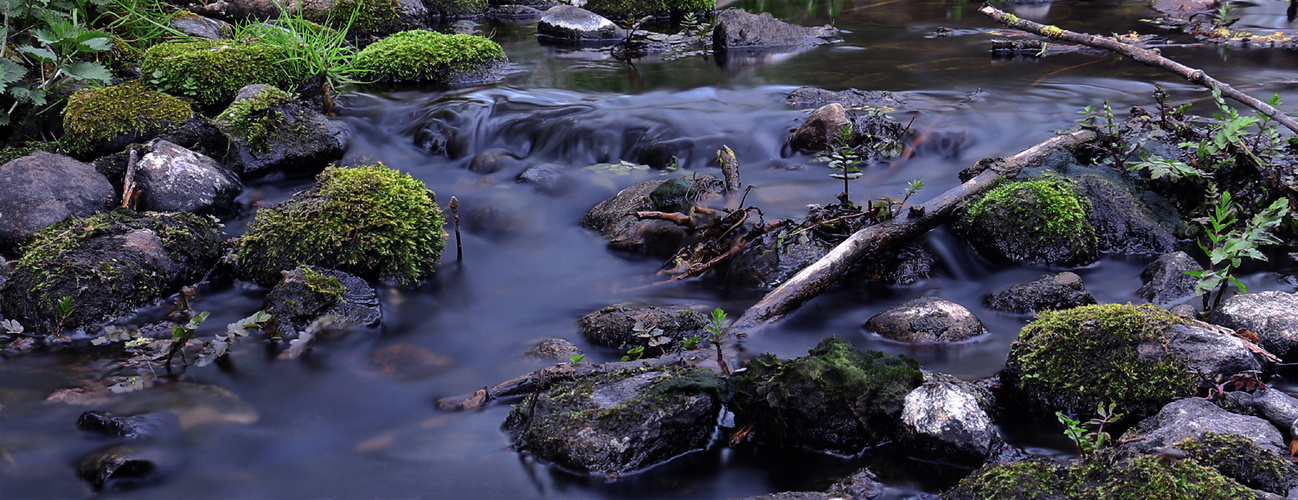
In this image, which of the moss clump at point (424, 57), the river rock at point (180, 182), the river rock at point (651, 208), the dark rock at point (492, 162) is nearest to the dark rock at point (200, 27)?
the moss clump at point (424, 57)

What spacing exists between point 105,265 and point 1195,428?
16.7 ft

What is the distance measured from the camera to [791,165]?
21.5 ft

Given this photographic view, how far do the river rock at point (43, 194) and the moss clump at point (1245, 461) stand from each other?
599 cm

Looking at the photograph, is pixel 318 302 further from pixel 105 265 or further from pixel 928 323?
pixel 928 323

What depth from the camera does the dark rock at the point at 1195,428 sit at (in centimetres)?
268

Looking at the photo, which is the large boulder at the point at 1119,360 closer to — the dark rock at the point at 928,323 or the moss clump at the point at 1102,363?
the moss clump at the point at 1102,363

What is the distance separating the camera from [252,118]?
6.41 metres

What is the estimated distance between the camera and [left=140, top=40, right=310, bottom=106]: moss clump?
721 centimetres

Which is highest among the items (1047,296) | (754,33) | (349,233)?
(754,33)

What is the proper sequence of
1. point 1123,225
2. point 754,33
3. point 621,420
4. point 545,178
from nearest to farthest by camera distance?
1. point 621,420
2. point 1123,225
3. point 545,178
4. point 754,33

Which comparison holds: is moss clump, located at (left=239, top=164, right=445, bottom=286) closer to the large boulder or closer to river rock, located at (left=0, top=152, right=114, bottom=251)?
river rock, located at (left=0, top=152, right=114, bottom=251)

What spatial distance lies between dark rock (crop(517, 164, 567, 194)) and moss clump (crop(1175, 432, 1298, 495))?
4.55 m

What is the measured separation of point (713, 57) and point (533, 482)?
828 centimetres

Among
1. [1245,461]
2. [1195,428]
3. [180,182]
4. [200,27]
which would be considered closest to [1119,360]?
[1195,428]
